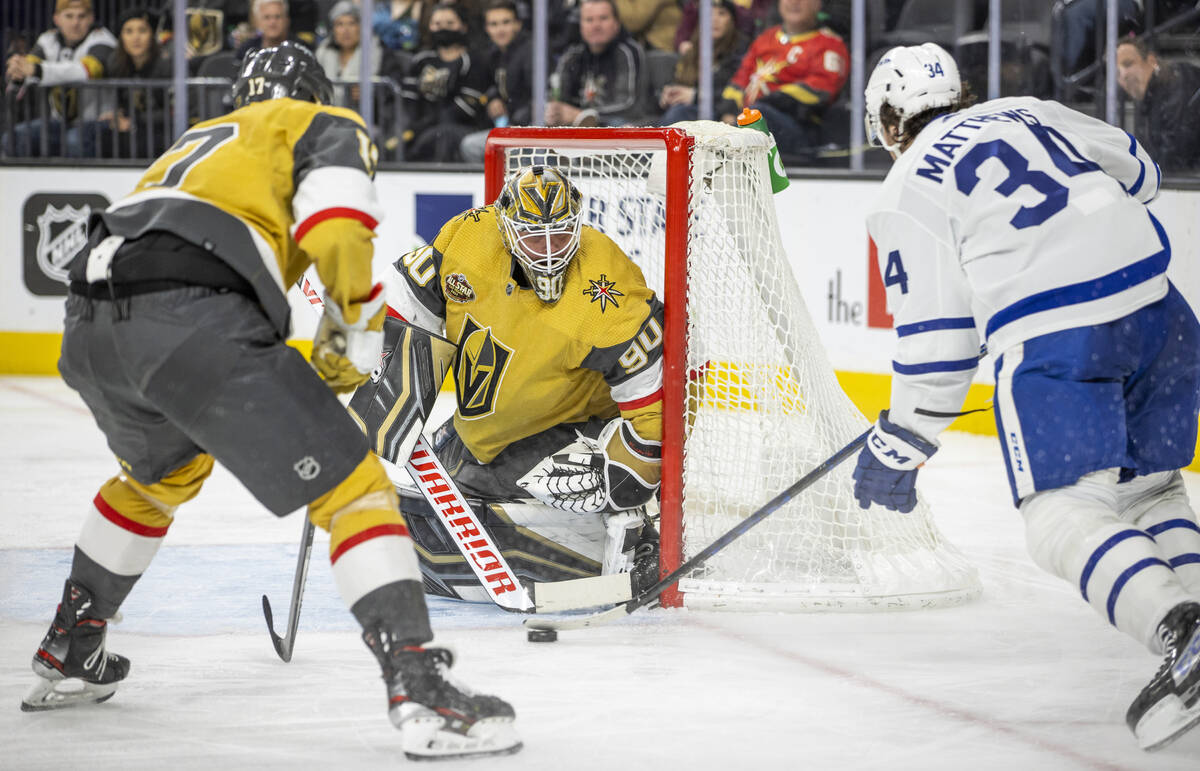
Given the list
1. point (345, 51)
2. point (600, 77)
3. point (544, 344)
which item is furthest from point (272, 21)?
point (544, 344)

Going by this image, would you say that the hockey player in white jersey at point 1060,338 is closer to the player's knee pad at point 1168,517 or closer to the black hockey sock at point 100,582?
the player's knee pad at point 1168,517

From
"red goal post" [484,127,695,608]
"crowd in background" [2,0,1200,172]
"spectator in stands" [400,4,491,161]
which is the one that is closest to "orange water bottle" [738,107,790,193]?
"red goal post" [484,127,695,608]

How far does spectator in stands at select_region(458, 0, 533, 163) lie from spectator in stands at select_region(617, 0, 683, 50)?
1.50ft

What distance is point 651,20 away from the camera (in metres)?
6.66

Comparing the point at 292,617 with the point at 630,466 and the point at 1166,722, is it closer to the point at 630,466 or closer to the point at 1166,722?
the point at 630,466

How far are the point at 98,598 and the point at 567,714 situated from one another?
2.64 ft

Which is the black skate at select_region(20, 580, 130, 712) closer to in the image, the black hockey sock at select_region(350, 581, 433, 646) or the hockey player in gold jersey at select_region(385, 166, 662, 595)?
the black hockey sock at select_region(350, 581, 433, 646)

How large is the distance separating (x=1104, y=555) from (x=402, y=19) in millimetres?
5340

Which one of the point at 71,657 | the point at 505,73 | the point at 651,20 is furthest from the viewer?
the point at 505,73

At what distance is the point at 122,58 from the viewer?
283 inches

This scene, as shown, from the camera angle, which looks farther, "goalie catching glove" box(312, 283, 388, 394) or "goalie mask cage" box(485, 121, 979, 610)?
"goalie mask cage" box(485, 121, 979, 610)

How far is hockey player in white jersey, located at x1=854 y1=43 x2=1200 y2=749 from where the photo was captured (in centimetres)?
230

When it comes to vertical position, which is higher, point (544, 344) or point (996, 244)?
point (996, 244)

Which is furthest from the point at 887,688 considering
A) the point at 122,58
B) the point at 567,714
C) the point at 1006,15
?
the point at 122,58
